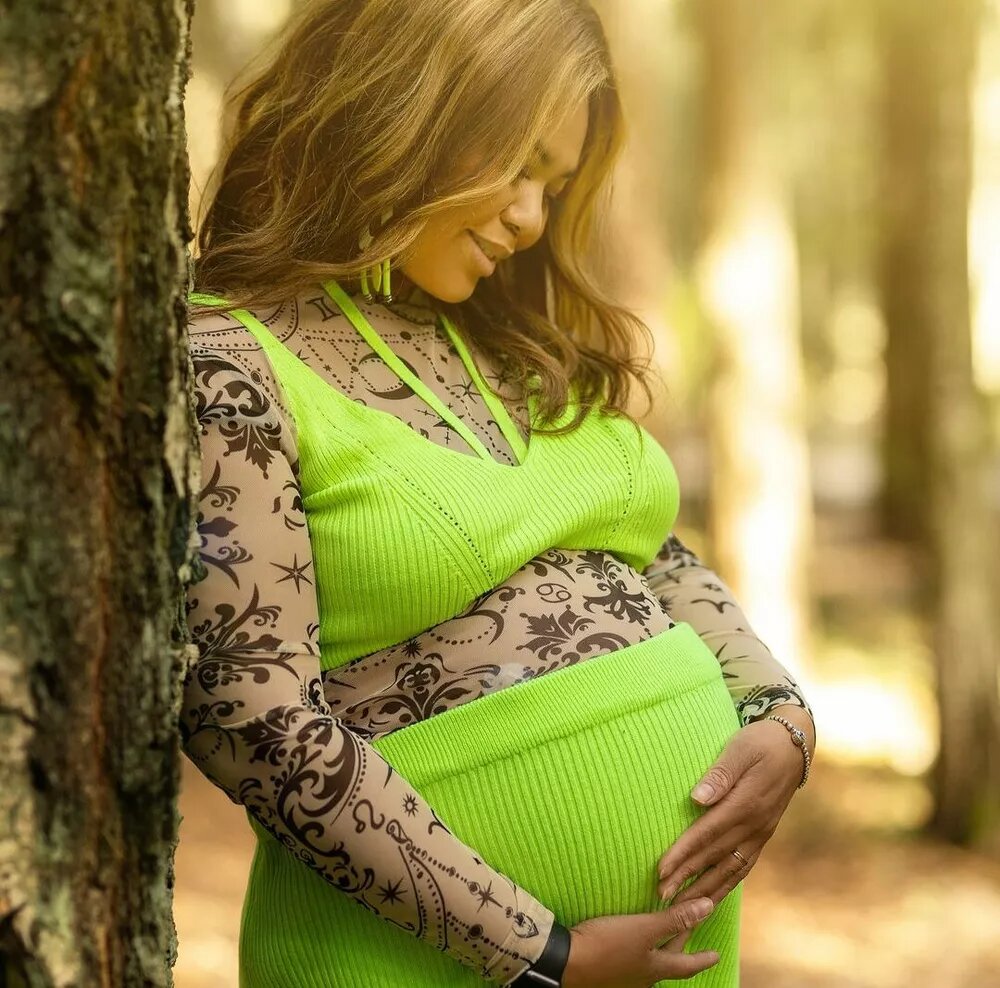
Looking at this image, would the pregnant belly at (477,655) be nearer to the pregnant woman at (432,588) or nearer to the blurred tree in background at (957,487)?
the pregnant woman at (432,588)

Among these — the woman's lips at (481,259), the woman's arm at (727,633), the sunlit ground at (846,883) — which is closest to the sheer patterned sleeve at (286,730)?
the woman's lips at (481,259)

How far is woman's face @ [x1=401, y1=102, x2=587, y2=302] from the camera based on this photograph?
166 cm

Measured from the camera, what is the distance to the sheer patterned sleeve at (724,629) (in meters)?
1.79

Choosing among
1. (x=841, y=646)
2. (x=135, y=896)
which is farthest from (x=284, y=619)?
(x=841, y=646)

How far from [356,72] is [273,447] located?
22.5 inches

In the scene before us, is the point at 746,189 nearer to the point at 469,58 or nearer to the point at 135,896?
the point at 469,58

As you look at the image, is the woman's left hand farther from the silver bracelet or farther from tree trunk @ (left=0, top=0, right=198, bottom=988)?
tree trunk @ (left=0, top=0, right=198, bottom=988)

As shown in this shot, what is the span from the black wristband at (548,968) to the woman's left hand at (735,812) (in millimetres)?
180

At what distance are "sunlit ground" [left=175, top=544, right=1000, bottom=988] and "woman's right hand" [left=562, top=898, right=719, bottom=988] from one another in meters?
2.85

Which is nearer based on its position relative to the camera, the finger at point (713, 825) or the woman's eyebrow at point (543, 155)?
the finger at point (713, 825)

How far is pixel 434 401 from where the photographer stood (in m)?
1.64

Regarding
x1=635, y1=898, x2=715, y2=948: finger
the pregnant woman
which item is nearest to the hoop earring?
the pregnant woman

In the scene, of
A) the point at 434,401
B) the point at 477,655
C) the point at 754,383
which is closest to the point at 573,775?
the point at 477,655

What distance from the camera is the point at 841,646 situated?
27.5ft
